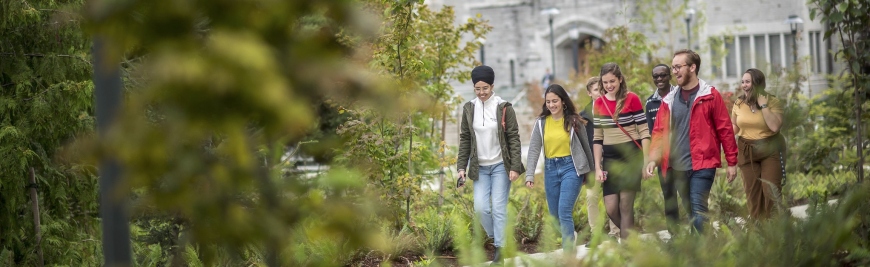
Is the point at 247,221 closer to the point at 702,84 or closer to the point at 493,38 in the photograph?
the point at 702,84

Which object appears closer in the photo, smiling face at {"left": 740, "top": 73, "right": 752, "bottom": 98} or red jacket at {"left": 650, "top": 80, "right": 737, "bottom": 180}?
red jacket at {"left": 650, "top": 80, "right": 737, "bottom": 180}

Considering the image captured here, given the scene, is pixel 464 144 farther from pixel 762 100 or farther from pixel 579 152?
pixel 762 100

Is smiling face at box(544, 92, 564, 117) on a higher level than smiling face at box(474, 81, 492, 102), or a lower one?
lower

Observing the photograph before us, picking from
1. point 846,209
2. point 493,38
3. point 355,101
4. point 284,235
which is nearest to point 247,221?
point 284,235

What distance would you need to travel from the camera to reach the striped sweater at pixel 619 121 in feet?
27.0

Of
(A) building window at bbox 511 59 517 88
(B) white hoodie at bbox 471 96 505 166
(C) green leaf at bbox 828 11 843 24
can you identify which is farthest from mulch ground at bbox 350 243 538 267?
(A) building window at bbox 511 59 517 88

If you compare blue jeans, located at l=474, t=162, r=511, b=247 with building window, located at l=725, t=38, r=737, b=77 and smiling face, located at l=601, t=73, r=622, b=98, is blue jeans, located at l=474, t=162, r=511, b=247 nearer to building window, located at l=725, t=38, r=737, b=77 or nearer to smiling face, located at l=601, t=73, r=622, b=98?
smiling face, located at l=601, t=73, r=622, b=98

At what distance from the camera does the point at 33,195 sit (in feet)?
24.7

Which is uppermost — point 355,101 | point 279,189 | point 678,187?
point 355,101

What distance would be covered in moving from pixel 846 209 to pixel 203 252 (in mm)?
3255

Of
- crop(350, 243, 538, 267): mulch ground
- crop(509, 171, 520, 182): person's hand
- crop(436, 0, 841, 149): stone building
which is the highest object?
crop(436, 0, 841, 149): stone building

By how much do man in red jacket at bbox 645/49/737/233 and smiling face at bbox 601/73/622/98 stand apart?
72cm

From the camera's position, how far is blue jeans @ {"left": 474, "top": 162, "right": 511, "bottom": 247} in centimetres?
799

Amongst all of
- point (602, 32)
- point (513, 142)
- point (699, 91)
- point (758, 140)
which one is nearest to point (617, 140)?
point (513, 142)
